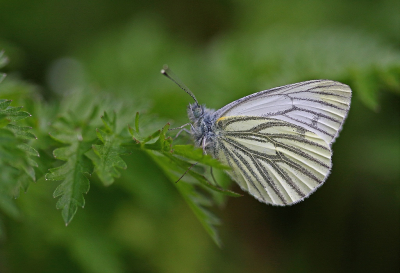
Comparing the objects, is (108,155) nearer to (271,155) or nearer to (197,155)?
(197,155)

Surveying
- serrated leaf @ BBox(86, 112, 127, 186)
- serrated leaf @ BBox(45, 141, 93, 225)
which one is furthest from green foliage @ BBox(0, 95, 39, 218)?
serrated leaf @ BBox(86, 112, 127, 186)

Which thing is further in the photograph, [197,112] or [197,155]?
[197,112]

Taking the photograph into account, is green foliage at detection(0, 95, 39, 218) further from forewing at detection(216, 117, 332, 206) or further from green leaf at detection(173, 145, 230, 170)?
forewing at detection(216, 117, 332, 206)

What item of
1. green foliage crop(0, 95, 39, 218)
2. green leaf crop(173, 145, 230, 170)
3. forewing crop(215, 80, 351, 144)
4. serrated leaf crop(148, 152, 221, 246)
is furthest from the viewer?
forewing crop(215, 80, 351, 144)

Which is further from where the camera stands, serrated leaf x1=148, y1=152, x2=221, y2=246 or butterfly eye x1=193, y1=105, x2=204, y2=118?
butterfly eye x1=193, y1=105, x2=204, y2=118

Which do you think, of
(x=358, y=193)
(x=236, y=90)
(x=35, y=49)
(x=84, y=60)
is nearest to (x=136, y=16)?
(x=84, y=60)

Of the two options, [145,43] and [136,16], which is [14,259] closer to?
[145,43]

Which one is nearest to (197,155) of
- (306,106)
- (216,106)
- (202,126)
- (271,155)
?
(202,126)

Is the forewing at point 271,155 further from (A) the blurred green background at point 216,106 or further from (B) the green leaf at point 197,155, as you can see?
(B) the green leaf at point 197,155

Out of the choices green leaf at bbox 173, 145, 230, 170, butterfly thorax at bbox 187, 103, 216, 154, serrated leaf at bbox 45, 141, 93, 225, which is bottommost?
serrated leaf at bbox 45, 141, 93, 225
